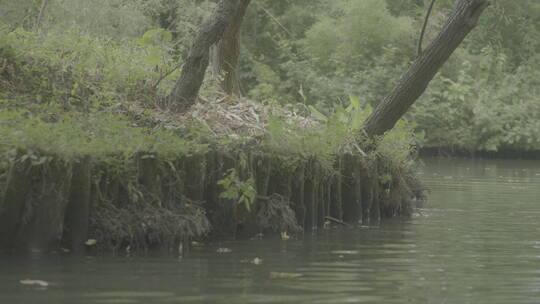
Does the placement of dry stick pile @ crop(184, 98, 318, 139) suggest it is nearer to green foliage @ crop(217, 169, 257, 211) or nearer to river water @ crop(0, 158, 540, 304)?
green foliage @ crop(217, 169, 257, 211)

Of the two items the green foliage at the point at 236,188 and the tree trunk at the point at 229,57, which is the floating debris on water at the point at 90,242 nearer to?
the green foliage at the point at 236,188

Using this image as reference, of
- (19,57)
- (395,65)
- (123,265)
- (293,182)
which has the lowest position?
(123,265)

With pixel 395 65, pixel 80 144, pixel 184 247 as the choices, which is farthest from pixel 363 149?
pixel 395 65

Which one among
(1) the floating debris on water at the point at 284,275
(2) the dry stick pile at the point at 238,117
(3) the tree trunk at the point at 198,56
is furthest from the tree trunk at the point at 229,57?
(1) the floating debris on water at the point at 284,275

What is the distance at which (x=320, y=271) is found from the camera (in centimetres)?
829

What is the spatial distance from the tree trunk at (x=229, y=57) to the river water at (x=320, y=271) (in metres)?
3.51

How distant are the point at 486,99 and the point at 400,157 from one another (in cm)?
2909

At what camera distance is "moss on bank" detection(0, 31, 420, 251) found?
8.43m

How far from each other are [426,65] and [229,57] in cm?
303

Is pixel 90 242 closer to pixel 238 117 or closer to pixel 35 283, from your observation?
pixel 35 283

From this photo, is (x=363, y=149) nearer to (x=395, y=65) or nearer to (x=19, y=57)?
(x=19, y=57)

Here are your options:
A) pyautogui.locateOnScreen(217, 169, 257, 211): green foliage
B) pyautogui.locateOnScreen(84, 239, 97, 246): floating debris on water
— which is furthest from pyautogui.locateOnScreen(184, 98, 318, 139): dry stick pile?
pyautogui.locateOnScreen(84, 239, 97, 246): floating debris on water

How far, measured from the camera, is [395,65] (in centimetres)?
4278

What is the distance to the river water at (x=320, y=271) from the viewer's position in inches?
270
